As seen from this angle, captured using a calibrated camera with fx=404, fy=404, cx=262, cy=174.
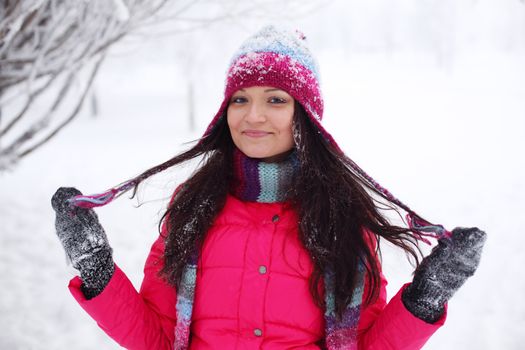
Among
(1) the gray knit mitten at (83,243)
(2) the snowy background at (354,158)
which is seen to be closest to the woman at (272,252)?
(1) the gray knit mitten at (83,243)

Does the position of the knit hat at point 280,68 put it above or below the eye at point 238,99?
above

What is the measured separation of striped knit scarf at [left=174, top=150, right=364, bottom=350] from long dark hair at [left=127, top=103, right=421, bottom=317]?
0.03 metres

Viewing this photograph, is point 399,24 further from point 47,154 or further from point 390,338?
point 390,338

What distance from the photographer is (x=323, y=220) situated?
165cm

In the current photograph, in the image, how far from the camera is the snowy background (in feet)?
11.0

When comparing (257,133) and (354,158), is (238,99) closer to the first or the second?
(257,133)

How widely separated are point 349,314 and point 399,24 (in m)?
49.6

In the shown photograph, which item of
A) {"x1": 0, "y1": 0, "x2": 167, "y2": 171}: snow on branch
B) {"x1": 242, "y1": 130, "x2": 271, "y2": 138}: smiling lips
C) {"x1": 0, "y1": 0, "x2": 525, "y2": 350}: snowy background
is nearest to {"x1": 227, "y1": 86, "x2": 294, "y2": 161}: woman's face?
{"x1": 242, "y1": 130, "x2": 271, "y2": 138}: smiling lips

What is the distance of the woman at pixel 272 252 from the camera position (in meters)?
1.47

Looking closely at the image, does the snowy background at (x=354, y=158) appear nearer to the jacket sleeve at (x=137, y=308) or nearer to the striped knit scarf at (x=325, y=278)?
the jacket sleeve at (x=137, y=308)

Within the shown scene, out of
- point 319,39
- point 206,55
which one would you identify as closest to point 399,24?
point 319,39

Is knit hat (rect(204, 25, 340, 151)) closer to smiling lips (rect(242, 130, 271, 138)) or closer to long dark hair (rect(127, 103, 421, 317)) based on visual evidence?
long dark hair (rect(127, 103, 421, 317))

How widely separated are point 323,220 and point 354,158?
835 cm

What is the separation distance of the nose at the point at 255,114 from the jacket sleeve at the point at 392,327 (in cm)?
82
